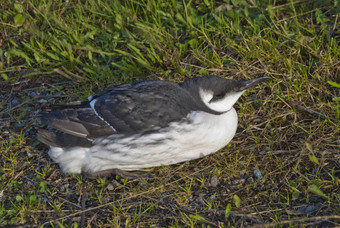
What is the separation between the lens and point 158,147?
140 inches

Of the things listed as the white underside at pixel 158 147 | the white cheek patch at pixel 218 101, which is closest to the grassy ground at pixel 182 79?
the white underside at pixel 158 147

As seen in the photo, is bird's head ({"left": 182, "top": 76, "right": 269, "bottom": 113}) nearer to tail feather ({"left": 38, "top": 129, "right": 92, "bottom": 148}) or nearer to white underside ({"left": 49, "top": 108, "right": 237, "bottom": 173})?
white underside ({"left": 49, "top": 108, "right": 237, "bottom": 173})

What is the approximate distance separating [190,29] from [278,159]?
6.50ft

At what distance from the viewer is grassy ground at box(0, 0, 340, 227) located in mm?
3443

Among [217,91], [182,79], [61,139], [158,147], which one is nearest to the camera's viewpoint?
[158,147]

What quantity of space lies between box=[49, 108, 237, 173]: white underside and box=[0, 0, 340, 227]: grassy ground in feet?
0.45

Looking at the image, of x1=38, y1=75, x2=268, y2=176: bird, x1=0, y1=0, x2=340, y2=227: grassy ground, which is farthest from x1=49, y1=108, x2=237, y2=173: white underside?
x1=0, y1=0, x2=340, y2=227: grassy ground

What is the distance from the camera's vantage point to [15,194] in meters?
3.79

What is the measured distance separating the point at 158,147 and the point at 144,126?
0.20 meters

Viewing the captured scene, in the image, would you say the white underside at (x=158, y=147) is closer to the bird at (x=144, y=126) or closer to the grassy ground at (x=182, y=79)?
the bird at (x=144, y=126)

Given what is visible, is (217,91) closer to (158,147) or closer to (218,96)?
(218,96)

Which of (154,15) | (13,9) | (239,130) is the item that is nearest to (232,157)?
(239,130)

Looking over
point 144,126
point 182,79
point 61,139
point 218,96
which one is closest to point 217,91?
point 218,96

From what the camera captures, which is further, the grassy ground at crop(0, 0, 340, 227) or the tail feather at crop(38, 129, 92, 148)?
the tail feather at crop(38, 129, 92, 148)
